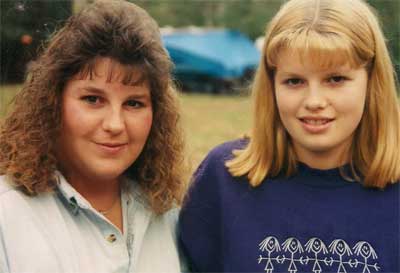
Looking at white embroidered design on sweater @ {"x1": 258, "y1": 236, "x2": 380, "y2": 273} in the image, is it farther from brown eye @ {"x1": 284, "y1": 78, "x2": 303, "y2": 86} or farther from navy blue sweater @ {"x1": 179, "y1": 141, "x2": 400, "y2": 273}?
brown eye @ {"x1": 284, "y1": 78, "x2": 303, "y2": 86}

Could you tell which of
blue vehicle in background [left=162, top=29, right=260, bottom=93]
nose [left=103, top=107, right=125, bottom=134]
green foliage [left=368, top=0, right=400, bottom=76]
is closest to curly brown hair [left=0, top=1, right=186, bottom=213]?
nose [left=103, top=107, right=125, bottom=134]

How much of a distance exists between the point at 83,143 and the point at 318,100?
0.76 m

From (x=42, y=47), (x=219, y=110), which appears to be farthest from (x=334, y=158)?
(x=219, y=110)

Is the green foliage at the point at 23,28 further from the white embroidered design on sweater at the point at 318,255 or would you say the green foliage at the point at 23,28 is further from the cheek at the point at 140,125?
the white embroidered design on sweater at the point at 318,255

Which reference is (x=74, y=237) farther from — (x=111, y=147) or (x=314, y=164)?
(x=314, y=164)

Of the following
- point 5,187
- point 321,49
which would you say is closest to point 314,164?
point 321,49

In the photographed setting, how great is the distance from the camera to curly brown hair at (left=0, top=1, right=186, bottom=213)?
6.81 feet

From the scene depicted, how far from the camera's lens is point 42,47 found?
2.26 metres

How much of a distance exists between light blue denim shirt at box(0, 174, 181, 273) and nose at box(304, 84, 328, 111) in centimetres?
68

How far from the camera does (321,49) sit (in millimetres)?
2100

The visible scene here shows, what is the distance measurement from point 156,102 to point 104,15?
1.16ft

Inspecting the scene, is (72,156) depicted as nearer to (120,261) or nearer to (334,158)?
(120,261)

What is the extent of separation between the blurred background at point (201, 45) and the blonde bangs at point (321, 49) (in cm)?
44

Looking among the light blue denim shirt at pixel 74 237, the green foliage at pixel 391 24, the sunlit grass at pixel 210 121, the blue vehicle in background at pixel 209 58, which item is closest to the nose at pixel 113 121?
the light blue denim shirt at pixel 74 237
